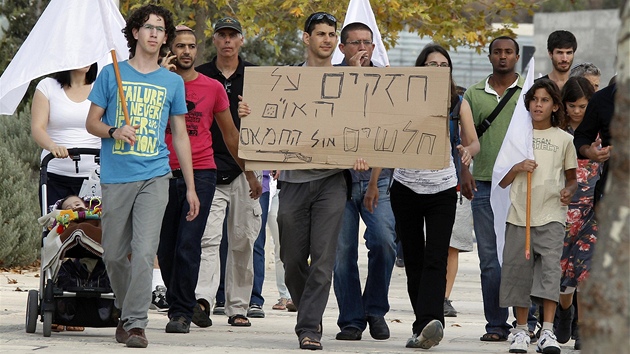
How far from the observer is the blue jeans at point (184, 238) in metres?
9.03

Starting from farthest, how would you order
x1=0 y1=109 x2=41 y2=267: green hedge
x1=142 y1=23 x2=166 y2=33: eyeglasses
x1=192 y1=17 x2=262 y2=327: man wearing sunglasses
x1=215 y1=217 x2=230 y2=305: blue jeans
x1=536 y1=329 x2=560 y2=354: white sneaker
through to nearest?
x1=0 y1=109 x2=41 y2=267: green hedge < x1=215 y1=217 x2=230 y2=305: blue jeans < x1=192 y1=17 x2=262 y2=327: man wearing sunglasses < x1=536 y1=329 x2=560 y2=354: white sneaker < x1=142 y1=23 x2=166 y2=33: eyeglasses

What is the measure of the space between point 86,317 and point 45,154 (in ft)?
3.74

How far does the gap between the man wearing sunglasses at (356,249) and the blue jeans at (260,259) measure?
2051mm

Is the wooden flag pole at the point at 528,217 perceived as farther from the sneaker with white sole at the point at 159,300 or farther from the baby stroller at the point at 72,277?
the sneaker with white sole at the point at 159,300

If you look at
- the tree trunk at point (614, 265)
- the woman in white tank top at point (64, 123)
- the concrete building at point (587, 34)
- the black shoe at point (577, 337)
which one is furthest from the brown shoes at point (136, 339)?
the concrete building at point (587, 34)

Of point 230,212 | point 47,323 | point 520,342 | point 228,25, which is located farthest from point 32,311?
point 520,342

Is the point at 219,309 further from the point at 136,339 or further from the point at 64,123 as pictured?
the point at 136,339

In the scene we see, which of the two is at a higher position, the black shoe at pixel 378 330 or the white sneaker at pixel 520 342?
the white sneaker at pixel 520 342

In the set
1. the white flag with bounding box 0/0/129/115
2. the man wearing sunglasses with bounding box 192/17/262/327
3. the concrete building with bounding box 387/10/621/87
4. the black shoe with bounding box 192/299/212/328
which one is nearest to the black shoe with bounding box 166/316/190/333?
the black shoe with bounding box 192/299/212/328

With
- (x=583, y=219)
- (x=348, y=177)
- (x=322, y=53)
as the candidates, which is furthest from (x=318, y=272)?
(x=583, y=219)

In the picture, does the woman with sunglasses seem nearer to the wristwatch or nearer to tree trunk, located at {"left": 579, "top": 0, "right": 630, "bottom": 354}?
the wristwatch

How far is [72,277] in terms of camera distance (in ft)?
27.5

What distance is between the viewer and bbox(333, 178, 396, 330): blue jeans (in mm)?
8703

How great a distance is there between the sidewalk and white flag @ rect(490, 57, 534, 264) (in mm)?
842
